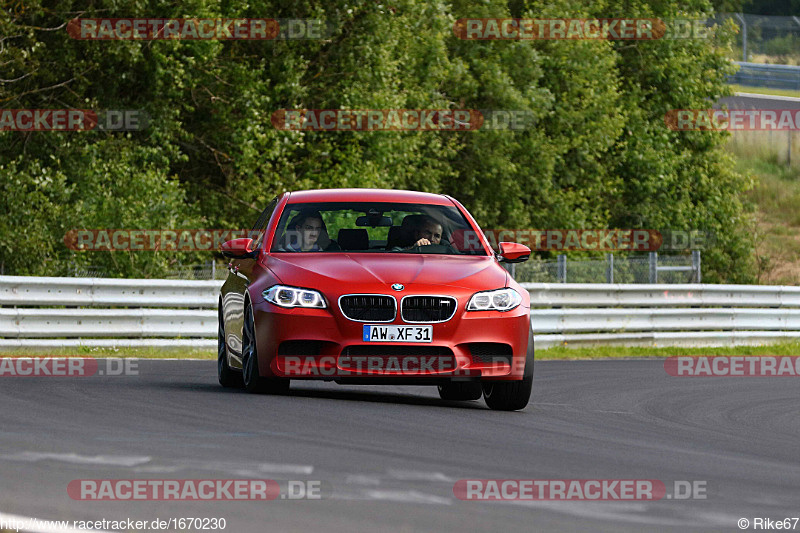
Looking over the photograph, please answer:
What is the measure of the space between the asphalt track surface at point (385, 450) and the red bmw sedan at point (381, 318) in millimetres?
268

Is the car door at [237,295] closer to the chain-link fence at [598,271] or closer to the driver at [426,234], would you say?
the driver at [426,234]

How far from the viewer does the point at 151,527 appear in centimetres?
557

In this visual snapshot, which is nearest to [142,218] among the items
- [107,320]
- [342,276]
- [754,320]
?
[107,320]

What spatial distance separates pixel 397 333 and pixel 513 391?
1122 mm

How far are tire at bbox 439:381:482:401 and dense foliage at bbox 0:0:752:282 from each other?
12688 mm

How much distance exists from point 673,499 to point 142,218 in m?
19.7

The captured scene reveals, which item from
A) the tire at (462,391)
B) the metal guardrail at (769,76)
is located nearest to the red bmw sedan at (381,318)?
the tire at (462,391)

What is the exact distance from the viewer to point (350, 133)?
99.6 ft

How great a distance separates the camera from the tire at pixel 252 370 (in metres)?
10.7

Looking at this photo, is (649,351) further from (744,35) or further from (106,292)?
(744,35)

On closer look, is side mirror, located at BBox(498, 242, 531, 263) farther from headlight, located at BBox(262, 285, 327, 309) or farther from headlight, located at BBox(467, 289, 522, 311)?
headlight, located at BBox(262, 285, 327, 309)

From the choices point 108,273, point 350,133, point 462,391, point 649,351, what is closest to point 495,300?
A: point 462,391

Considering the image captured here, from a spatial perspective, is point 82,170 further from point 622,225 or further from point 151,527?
point 151,527

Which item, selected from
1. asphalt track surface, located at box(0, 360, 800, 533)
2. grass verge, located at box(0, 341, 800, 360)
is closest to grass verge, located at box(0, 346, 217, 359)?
grass verge, located at box(0, 341, 800, 360)
